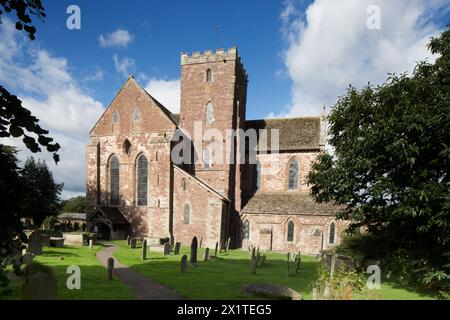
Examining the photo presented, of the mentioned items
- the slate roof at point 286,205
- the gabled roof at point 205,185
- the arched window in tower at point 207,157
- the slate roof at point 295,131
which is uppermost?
the slate roof at point 295,131

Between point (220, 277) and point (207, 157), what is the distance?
1873 cm

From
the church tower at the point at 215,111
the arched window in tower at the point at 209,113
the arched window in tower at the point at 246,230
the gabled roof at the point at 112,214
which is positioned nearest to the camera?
the arched window in tower at the point at 246,230

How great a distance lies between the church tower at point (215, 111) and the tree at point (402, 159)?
1708 centimetres

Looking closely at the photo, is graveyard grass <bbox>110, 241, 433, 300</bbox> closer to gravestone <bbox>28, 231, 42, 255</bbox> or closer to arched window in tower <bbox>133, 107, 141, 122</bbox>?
gravestone <bbox>28, 231, 42, 255</bbox>

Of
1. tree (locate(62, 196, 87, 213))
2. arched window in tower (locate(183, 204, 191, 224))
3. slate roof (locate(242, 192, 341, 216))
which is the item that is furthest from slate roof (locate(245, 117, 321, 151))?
tree (locate(62, 196, 87, 213))

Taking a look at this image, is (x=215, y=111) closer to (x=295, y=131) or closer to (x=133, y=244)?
(x=295, y=131)

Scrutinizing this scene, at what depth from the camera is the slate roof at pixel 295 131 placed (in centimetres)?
3250

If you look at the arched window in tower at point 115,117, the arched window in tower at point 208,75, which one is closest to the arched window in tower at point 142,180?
the arched window in tower at point 115,117

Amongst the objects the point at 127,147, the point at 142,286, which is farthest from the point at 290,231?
the point at 127,147

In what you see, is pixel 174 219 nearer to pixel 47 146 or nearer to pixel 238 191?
pixel 238 191

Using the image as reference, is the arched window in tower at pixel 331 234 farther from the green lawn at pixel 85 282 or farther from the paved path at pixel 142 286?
the green lawn at pixel 85 282

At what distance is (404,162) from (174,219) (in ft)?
77.2

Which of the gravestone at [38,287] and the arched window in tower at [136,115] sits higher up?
the arched window in tower at [136,115]
